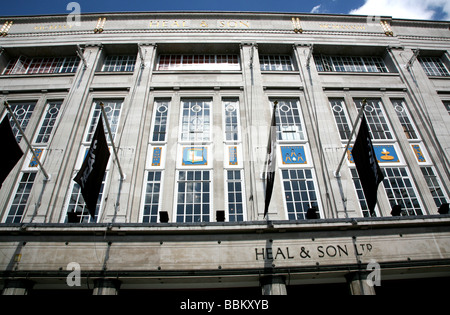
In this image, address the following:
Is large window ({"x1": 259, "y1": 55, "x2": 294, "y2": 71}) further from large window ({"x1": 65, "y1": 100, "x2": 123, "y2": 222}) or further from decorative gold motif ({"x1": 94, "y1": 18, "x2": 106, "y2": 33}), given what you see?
decorative gold motif ({"x1": 94, "y1": 18, "x2": 106, "y2": 33})

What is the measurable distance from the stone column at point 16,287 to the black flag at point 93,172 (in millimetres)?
3295

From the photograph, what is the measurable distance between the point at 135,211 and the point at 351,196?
28.6 ft

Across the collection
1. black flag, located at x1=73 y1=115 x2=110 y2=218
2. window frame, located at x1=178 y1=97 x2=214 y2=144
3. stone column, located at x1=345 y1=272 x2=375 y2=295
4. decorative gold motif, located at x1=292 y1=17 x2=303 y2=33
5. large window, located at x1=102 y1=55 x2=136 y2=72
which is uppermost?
decorative gold motif, located at x1=292 y1=17 x2=303 y2=33

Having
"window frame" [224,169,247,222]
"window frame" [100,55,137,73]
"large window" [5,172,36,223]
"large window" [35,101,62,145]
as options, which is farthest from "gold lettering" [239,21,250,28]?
"large window" [5,172,36,223]

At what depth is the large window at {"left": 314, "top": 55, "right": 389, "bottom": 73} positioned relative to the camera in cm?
1677

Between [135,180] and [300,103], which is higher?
[300,103]

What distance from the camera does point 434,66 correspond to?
1745 centimetres

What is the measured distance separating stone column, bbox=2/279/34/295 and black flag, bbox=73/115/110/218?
3.30 metres

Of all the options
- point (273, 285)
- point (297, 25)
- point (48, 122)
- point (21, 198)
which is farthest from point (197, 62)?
point (273, 285)

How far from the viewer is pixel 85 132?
13383 mm

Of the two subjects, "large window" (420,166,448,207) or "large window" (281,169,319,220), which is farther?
"large window" (420,166,448,207)
